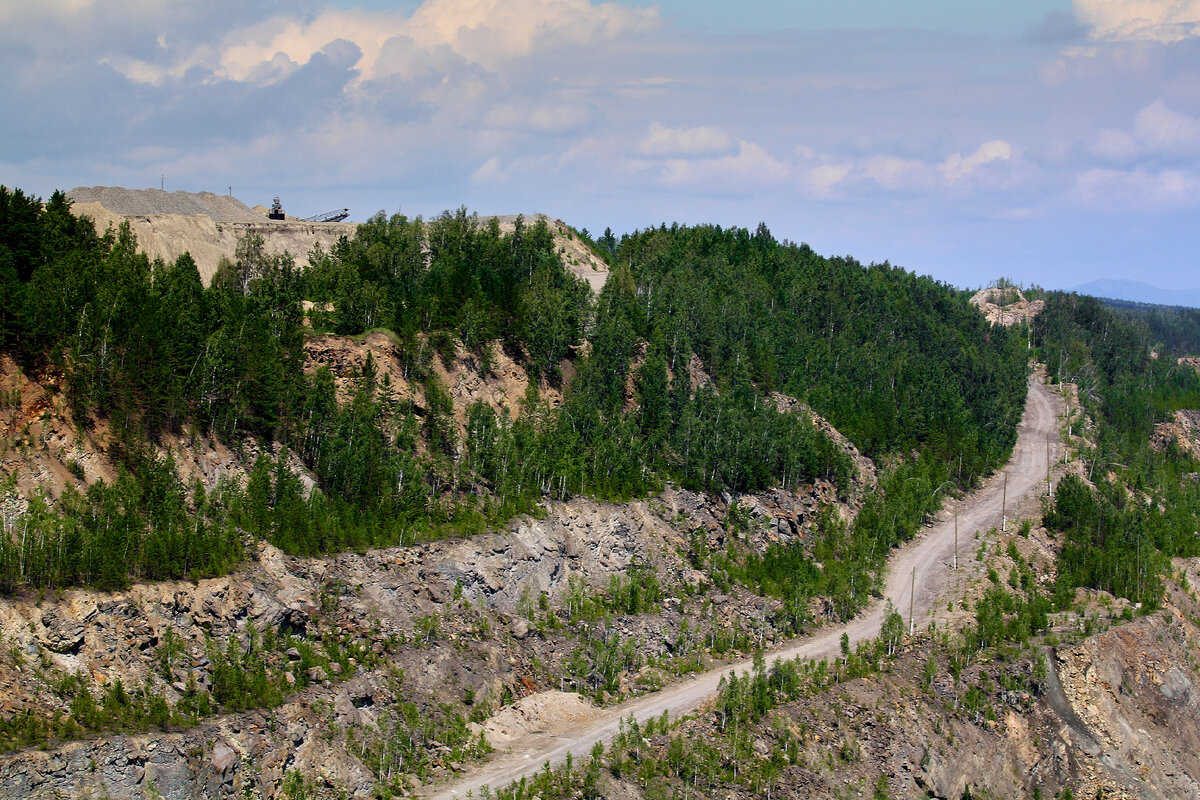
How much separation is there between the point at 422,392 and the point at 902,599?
183ft

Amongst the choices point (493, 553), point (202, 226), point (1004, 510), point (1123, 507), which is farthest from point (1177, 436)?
point (202, 226)

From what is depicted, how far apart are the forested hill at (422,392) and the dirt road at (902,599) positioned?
3.93 meters

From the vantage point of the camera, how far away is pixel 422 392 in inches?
3629

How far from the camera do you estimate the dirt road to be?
62.2 meters

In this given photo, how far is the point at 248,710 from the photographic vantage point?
56000mm

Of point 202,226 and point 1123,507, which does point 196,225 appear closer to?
point 202,226

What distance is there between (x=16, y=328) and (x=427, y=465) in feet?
105

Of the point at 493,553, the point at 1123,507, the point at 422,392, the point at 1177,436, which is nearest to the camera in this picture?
the point at 493,553

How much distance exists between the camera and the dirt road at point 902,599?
6225 centimetres

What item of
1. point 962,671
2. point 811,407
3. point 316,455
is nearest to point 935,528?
point 811,407

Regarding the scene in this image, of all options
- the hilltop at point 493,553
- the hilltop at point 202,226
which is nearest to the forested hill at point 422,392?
the hilltop at point 493,553

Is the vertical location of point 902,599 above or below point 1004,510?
below

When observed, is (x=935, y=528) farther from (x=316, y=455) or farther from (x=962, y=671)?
(x=316, y=455)

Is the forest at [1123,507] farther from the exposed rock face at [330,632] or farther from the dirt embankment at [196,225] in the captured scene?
the dirt embankment at [196,225]
